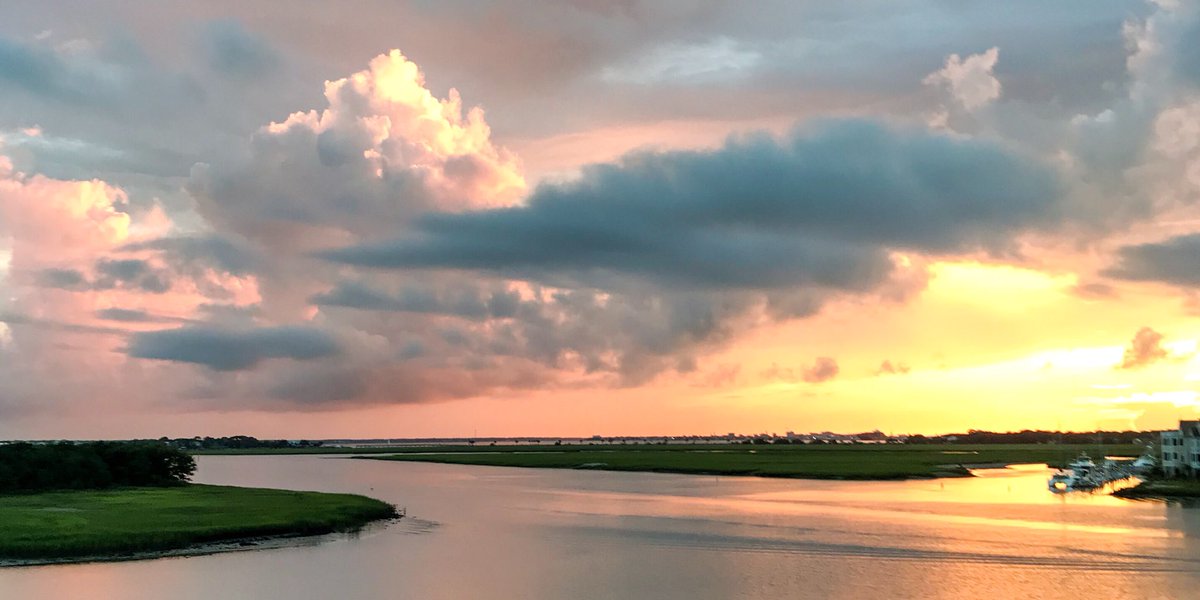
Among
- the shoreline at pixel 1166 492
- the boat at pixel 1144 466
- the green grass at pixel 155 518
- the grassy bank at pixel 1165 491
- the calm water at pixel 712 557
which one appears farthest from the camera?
the boat at pixel 1144 466

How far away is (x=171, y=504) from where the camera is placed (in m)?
71.9

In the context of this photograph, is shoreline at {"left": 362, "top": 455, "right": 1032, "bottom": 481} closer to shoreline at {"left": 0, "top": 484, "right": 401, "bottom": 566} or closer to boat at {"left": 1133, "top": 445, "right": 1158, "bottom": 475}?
boat at {"left": 1133, "top": 445, "right": 1158, "bottom": 475}

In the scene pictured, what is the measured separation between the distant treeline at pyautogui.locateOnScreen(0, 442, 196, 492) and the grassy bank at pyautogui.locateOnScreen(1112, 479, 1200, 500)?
300 feet

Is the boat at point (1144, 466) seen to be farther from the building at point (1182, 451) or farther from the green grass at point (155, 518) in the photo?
the green grass at point (155, 518)

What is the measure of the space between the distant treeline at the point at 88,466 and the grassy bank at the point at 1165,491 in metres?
91.5

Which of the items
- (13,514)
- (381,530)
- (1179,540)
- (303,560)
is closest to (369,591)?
(303,560)

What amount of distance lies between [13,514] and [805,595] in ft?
169

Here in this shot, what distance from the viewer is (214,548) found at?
2106 inches

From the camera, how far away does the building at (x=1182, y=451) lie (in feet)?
326

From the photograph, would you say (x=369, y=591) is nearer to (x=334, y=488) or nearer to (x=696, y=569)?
(x=696, y=569)

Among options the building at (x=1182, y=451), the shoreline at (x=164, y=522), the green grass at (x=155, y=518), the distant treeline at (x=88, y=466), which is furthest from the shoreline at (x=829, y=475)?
the distant treeline at (x=88, y=466)

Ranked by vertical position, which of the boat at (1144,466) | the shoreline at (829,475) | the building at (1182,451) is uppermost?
the building at (1182,451)

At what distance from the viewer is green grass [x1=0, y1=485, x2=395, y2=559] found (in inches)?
2036

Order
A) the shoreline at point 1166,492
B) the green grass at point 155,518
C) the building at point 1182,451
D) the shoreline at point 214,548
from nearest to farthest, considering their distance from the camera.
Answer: the shoreline at point 214,548
the green grass at point 155,518
the shoreline at point 1166,492
the building at point 1182,451
